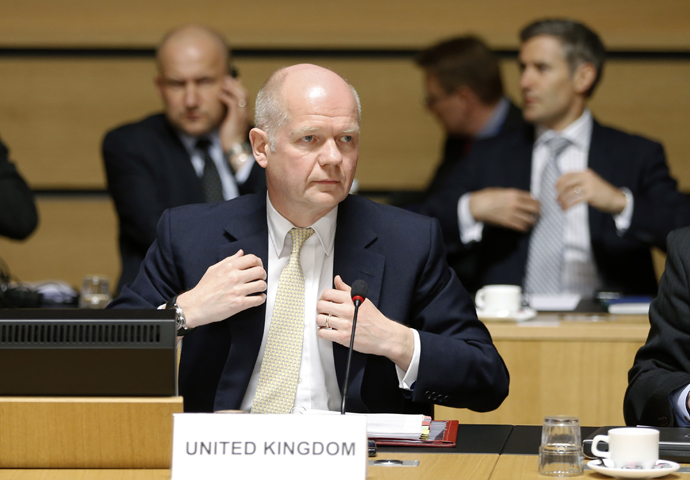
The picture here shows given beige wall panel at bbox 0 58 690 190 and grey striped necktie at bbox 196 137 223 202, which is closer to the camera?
grey striped necktie at bbox 196 137 223 202

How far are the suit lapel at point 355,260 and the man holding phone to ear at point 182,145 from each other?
136 cm

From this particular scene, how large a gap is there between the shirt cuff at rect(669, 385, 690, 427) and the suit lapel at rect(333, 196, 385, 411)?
56cm

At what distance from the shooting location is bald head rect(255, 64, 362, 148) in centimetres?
175

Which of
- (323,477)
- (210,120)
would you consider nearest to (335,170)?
(323,477)

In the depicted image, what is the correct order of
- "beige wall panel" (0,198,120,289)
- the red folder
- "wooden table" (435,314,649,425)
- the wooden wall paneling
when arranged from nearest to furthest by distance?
the wooden wall paneling, the red folder, "wooden table" (435,314,649,425), "beige wall panel" (0,198,120,289)

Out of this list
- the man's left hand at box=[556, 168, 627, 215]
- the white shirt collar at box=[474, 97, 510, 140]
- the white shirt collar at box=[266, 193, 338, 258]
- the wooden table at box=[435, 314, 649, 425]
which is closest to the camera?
the white shirt collar at box=[266, 193, 338, 258]

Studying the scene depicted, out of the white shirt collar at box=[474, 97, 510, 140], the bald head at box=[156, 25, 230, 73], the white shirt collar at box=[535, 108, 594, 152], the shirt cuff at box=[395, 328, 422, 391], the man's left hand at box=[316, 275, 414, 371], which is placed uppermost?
the bald head at box=[156, 25, 230, 73]

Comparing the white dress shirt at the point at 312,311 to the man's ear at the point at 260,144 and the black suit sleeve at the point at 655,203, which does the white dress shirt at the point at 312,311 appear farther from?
the black suit sleeve at the point at 655,203

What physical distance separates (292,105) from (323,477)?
80cm

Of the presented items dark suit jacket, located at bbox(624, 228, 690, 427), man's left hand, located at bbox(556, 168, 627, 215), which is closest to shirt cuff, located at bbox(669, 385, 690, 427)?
dark suit jacket, located at bbox(624, 228, 690, 427)

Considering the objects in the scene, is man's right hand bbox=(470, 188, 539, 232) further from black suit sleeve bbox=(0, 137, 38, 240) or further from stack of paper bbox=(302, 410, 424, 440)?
stack of paper bbox=(302, 410, 424, 440)

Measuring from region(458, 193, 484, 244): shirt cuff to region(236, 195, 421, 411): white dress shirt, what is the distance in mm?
1481

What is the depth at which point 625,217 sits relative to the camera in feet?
10.1

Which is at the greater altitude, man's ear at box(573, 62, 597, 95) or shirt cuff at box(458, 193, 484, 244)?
man's ear at box(573, 62, 597, 95)
